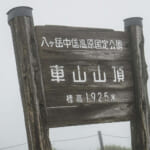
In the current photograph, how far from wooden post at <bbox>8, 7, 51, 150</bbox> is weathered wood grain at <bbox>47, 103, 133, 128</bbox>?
138 millimetres

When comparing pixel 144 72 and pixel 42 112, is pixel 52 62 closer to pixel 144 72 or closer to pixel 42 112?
pixel 42 112

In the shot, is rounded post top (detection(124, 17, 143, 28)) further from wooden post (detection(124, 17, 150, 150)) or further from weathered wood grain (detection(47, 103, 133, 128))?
weathered wood grain (detection(47, 103, 133, 128))

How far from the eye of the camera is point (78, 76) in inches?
183

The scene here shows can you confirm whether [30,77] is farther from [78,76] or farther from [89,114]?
[89,114]

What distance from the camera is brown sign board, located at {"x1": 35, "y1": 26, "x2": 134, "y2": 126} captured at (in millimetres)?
4445

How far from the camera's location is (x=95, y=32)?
4898mm

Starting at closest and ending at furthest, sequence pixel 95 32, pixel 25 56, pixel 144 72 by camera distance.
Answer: pixel 25 56, pixel 95 32, pixel 144 72

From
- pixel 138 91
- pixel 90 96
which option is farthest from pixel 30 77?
pixel 138 91

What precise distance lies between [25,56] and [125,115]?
57.2 inches

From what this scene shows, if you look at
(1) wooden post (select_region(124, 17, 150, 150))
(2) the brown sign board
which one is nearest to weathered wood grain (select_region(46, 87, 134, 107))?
(2) the brown sign board

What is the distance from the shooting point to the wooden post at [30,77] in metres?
4.21

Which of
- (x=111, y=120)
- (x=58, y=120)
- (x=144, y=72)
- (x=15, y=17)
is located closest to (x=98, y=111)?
(x=111, y=120)

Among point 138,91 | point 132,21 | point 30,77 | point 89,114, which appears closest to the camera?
point 30,77

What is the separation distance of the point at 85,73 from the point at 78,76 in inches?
4.0
